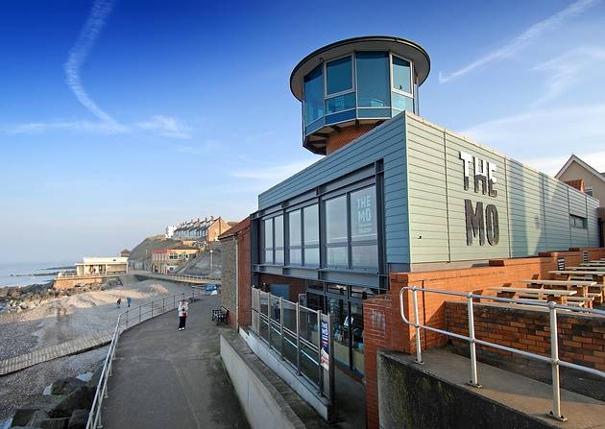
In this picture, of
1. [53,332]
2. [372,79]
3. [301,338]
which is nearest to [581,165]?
[372,79]

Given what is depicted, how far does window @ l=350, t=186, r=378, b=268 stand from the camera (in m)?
7.65

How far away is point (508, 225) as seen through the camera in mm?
9750

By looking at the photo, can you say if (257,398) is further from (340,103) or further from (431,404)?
(340,103)

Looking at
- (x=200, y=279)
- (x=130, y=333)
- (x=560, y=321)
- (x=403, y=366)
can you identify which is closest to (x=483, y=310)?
(x=560, y=321)

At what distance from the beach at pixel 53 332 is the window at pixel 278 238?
11.9 m

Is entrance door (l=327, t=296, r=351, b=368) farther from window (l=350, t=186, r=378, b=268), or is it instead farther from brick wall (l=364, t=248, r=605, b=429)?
brick wall (l=364, t=248, r=605, b=429)

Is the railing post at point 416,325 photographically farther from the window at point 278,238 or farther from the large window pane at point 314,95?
the large window pane at point 314,95

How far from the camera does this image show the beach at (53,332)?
16.9 m

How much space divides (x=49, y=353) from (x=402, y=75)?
22.4 metres

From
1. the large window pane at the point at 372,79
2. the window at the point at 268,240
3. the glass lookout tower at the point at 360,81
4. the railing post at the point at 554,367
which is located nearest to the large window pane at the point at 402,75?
the glass lookout tower at the point at 360,81

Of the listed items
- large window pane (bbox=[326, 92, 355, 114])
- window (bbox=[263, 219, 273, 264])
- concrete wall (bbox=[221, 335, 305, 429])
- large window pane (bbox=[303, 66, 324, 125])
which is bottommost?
concrete wall (bbox=[221, 335, 305, 429])

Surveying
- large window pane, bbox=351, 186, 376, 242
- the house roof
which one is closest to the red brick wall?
large window pane, bbox=351, 186, 376, 242

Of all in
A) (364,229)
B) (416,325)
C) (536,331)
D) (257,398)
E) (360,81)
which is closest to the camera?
(536,331)

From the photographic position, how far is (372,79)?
36.2 feet
